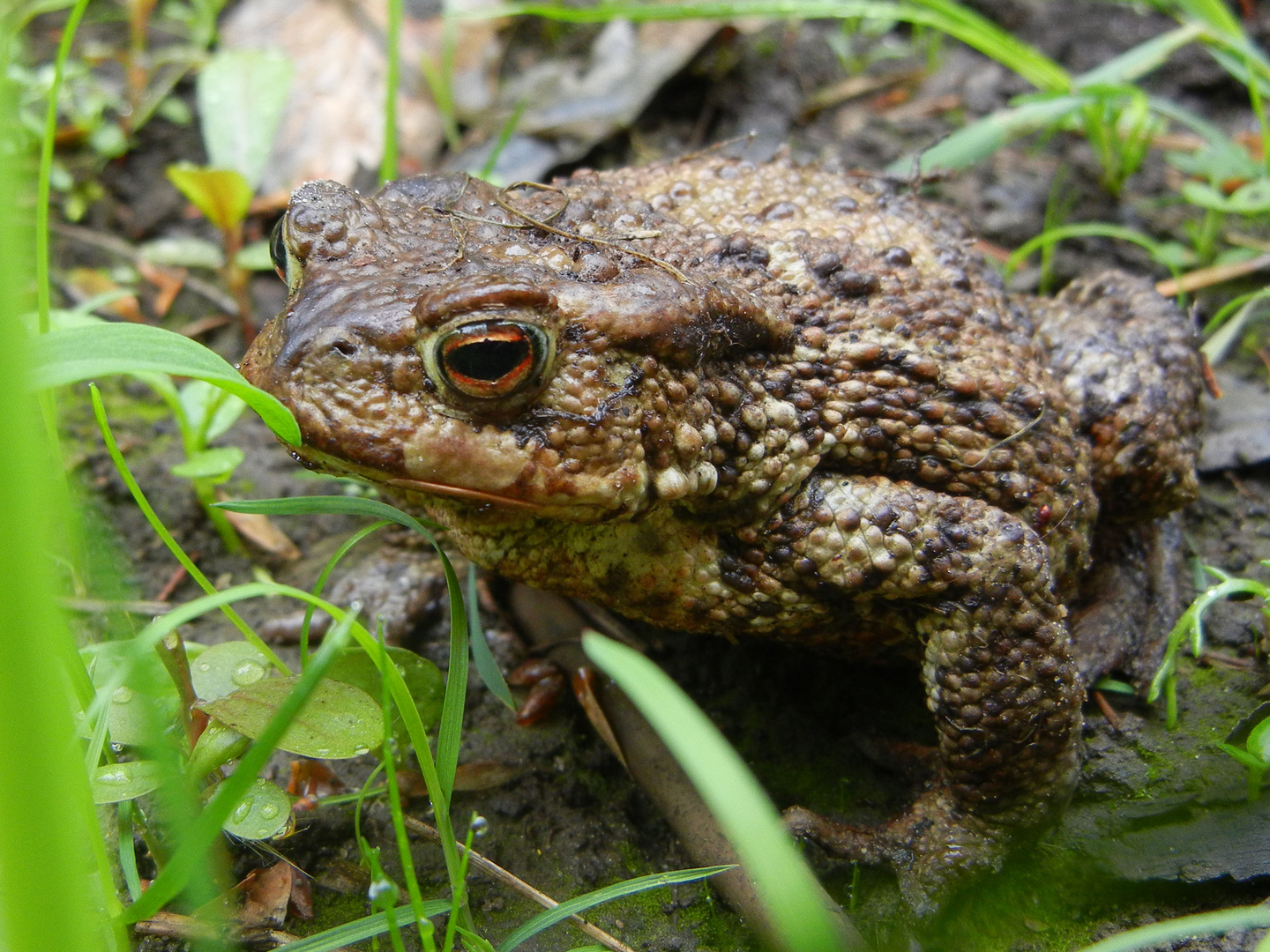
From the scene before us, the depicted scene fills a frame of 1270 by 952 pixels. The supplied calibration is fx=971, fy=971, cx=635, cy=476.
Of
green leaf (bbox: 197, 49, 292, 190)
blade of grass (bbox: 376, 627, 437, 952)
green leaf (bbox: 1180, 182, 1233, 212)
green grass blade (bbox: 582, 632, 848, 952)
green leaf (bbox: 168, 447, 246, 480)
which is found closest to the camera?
green grass blade (bbox: 582, 632, 848, 952)

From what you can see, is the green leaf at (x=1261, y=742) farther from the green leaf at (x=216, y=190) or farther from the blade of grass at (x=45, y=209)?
the green leaf at (x=216, y=190)

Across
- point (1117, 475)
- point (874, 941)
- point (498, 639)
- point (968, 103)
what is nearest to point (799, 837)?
point (874, 941)

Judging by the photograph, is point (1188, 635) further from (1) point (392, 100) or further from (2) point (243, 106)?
(2) point (243, 106)

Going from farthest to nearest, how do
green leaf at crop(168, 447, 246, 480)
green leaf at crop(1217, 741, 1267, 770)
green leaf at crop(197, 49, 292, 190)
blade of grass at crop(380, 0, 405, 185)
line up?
green leaf at crop(197, 49, 292, 190), blade of grass at crop(380, 0, 405, 185), green leaf at crop(168, 447, 246, 480), green leaf at crop(1217, 741, 1267, 770)

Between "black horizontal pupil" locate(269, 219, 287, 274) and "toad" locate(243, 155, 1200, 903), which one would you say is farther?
"black horizontal pupil" locate(269, 219, 287, 274)

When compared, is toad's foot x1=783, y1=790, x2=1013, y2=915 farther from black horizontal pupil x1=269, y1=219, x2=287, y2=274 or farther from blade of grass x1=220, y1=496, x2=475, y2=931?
black horizontal pupil x1=269, y1=219, x2=287, y2=274

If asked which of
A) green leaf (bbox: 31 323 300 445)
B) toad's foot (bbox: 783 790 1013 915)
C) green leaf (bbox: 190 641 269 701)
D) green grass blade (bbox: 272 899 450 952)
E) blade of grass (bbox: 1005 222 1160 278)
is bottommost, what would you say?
toad's foot (bbox: 783 790 1013 915)

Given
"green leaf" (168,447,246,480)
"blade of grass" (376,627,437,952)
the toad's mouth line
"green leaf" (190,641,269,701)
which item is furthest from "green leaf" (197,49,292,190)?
"blade of grass" (376,627,437,952)
